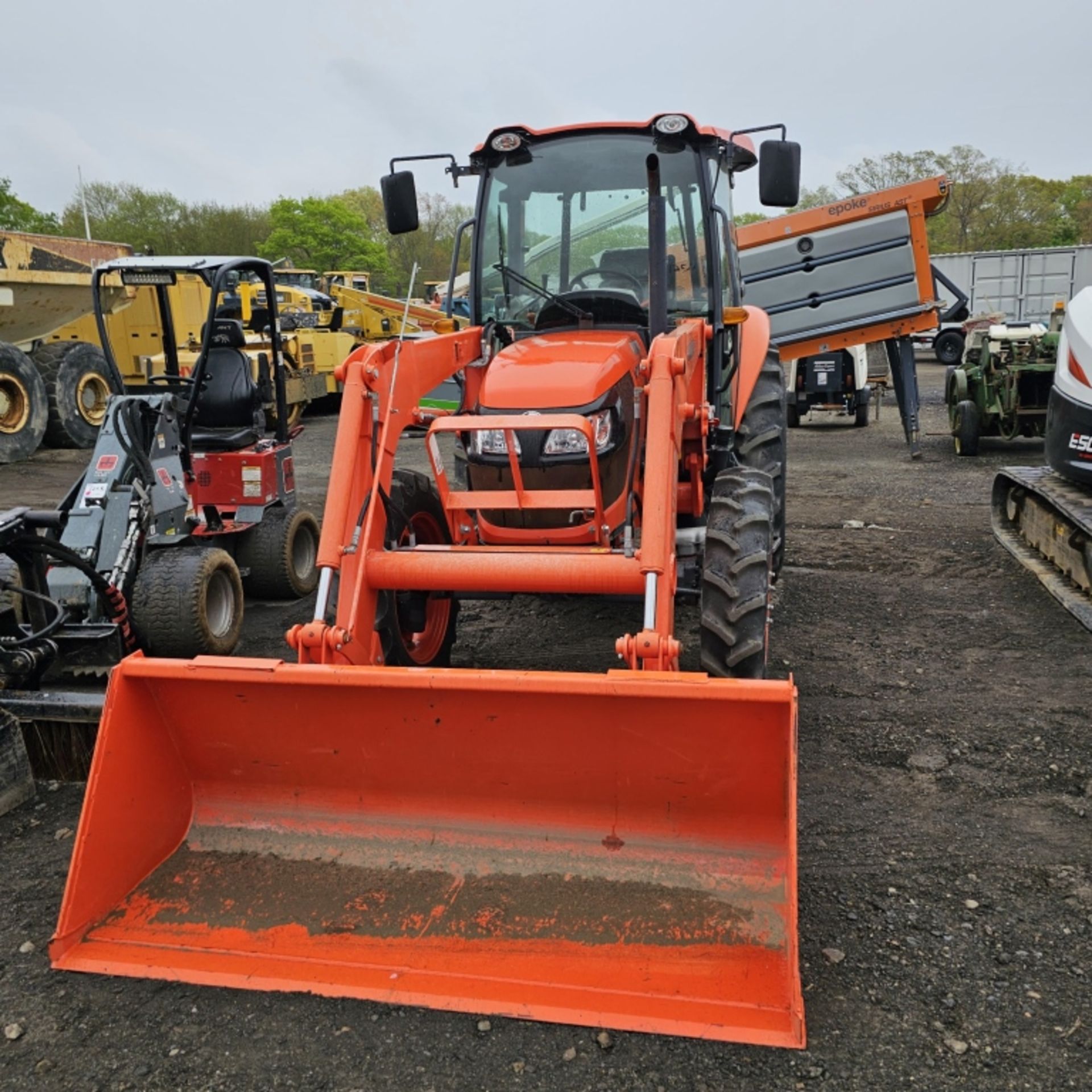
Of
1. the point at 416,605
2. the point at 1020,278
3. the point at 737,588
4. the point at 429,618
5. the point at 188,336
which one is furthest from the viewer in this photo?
Answer: the point at 1020,278

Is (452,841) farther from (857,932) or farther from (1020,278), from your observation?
(1020,278)

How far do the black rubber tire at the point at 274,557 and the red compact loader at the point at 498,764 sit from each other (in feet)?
7.47

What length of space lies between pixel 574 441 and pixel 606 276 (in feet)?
4.06

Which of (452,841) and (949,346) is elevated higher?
(949,346)

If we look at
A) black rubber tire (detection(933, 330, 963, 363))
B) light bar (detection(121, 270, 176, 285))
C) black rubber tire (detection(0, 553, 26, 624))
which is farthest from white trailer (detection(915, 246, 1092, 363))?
black rubber tire (detection(0, 553, 26, 624))

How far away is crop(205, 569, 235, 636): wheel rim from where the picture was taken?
5.24 meters

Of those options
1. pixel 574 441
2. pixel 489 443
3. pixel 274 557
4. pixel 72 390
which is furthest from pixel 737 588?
pixel 72 390

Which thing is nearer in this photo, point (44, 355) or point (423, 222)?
point (44, 355)

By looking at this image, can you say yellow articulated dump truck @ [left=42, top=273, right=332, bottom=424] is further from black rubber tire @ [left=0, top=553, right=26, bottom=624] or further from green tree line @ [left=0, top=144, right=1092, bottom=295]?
green tree line @ [left=0, top=144, right=1092, bottom=295]

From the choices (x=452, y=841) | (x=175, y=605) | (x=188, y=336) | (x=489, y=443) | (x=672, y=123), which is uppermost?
(x=672, y=123)

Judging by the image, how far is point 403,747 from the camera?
10.3ft

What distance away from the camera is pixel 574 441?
3.98 metres

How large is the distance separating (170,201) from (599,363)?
49232mm

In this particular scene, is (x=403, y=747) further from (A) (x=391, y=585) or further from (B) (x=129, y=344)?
(B) (x=129, y=344)
